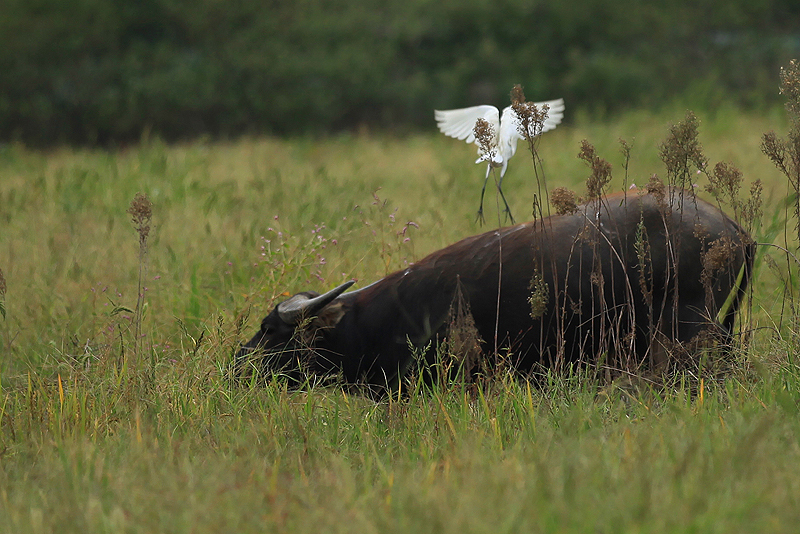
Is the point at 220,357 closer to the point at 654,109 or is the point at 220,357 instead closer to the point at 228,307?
the point at 228,307

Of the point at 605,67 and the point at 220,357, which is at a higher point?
the point at 605,67

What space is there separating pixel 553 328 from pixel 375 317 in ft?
3.34

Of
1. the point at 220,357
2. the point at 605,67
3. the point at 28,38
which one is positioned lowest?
the point at 220,357

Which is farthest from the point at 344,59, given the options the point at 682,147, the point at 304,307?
the point at 682,147

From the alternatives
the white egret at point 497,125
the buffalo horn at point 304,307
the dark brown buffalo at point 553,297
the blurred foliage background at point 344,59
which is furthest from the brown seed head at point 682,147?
the blurred foliage background at point 344,59

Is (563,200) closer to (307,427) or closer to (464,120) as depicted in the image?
(464,120)

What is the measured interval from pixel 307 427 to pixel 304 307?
A: 3.42 ft

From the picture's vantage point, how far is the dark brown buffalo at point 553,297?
12.3 ft

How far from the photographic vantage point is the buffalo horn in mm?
4373

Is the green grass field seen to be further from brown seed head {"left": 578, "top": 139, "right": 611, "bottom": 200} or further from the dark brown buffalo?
brown seed head {"left": 578, "top": 139, "right": 611, "bottom": 200}

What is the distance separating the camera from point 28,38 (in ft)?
65.1

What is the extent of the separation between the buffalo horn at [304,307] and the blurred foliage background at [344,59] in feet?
51.1

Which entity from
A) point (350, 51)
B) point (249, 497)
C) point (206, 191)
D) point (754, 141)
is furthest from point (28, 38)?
point (249, 497)

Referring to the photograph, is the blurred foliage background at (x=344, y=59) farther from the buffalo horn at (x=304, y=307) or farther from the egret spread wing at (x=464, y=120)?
the buffalo horn at (x=304, y=307)
